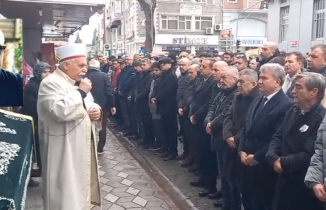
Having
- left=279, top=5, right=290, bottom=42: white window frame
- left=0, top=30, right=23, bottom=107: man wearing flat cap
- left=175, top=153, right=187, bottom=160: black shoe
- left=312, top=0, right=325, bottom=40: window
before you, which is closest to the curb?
left=175, top=153, right=187, bottom=160: black shoe

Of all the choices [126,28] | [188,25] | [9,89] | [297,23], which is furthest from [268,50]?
[126,28]

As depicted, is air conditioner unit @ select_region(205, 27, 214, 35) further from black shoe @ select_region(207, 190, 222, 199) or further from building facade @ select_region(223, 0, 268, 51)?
black shoe @ select_region(207, 190, 222, 199)

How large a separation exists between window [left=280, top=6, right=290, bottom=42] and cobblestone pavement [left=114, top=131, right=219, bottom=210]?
50.7ft

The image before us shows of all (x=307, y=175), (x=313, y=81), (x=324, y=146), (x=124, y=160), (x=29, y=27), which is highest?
(x=29, y=27)

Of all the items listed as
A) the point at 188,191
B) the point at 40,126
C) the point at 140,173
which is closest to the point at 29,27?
the point at 140,173

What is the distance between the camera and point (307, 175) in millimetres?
3244

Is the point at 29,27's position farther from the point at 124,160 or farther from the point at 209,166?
the point at 209,166

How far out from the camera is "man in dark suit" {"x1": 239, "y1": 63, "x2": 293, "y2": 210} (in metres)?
3.98

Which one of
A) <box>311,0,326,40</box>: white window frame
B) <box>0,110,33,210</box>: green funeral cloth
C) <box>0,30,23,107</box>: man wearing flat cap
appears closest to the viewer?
<box>0,110,33,210</box>: green funeral cloth

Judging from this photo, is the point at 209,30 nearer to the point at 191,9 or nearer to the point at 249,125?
the point at 191,9

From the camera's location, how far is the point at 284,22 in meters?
22.2

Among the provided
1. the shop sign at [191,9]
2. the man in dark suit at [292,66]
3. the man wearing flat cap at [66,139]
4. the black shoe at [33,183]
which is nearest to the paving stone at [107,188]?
the black shoe at [33,183]

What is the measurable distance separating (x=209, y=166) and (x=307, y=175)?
264cm

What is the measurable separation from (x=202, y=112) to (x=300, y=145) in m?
2.56
